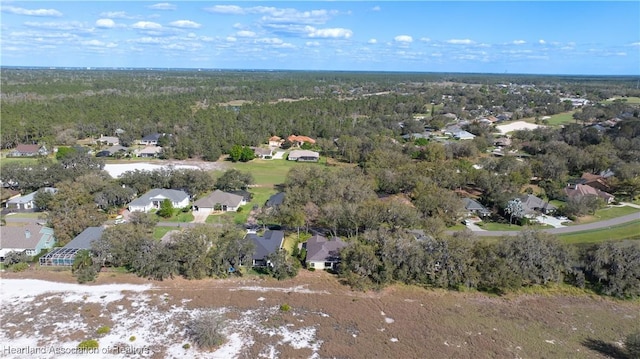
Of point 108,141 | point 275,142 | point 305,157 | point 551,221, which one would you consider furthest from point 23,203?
point 551,221

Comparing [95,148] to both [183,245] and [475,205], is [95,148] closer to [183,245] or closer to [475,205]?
[183,245]

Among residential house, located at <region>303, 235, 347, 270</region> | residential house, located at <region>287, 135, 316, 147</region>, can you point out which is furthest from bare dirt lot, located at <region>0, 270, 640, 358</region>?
residential house, located at <region>287, 135, 316, 147</region>

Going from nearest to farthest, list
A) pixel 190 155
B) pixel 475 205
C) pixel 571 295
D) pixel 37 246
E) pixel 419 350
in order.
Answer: pixel 419 350 < pixel 571 295 < pixel 37 246 < pixel 475 205 < pixel 190 155

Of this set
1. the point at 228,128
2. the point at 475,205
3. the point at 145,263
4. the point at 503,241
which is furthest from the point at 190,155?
the point at 503,241

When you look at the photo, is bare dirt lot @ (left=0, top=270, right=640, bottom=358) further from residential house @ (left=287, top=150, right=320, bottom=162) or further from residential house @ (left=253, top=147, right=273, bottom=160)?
residential house @ (left=253, top=147, right=273, bottom=160)

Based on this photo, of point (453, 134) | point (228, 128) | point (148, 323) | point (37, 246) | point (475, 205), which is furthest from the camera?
point (453, 134)

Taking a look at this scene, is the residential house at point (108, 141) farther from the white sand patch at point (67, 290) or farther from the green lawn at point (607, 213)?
the green lawn at point (607, 213)
